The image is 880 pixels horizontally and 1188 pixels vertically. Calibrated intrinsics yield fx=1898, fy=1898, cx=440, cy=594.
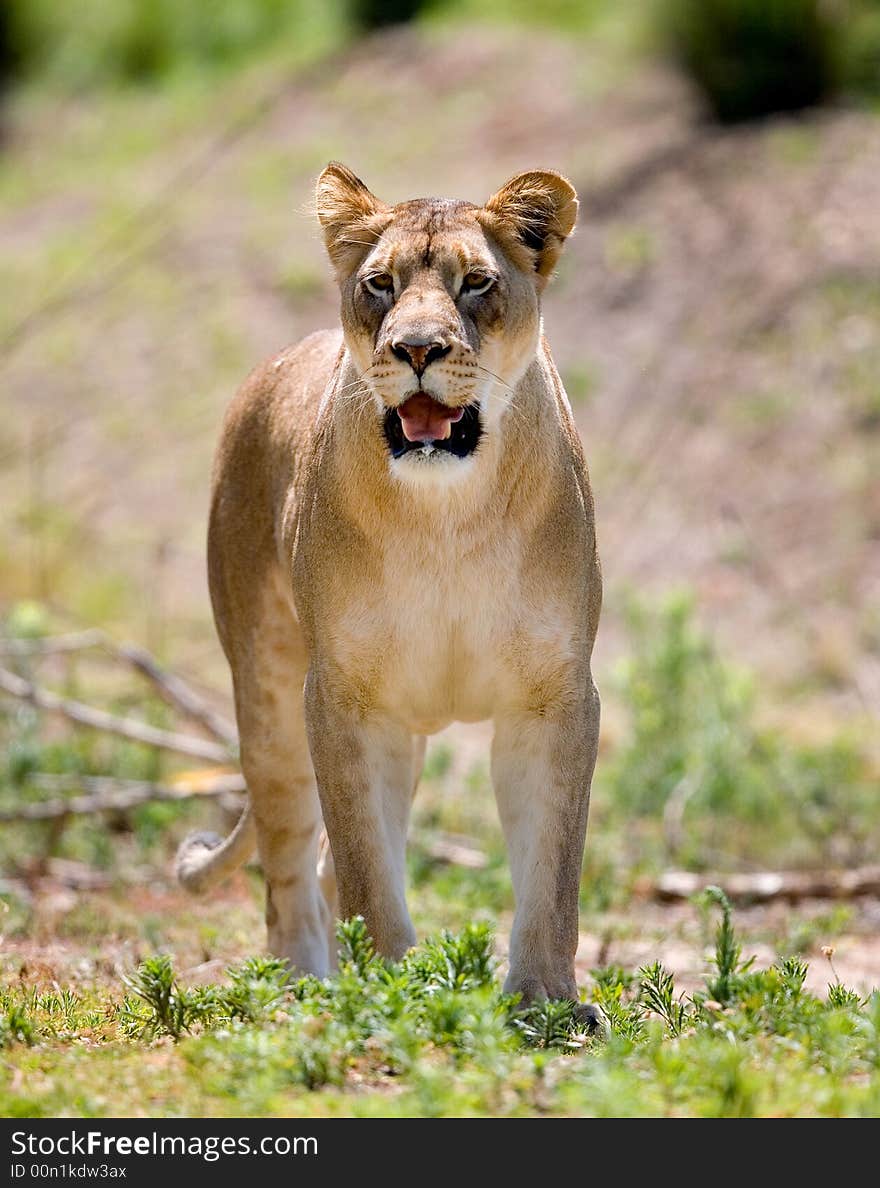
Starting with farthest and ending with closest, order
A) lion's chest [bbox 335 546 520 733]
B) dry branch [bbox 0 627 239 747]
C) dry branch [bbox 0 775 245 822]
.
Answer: dry branch [bbox 0 627 239 747]
dry branch [bbox 0 775 245 822]
lion's chest [bbox 335 546 520 733]

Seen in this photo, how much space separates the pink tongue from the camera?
4.65 m

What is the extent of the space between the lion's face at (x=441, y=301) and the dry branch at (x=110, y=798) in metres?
3.81

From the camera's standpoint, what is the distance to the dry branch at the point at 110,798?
28.0 feet

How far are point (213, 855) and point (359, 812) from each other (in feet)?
5.74

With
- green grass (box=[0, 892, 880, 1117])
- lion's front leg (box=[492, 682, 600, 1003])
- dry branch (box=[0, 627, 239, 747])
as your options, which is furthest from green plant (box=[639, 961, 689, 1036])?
dry branch (box=[0, 627, 239, 747])

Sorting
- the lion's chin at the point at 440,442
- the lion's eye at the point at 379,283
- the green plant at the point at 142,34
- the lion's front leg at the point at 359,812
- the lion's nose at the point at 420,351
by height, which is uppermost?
the green plant at the point at 142,34

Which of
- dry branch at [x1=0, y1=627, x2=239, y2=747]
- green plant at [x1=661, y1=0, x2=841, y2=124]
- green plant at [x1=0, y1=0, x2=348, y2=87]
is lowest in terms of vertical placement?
dry branch at [x1=0, y1=627, x2=239, y2=747]

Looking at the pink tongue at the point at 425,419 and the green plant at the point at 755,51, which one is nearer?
the pink tongue at the point at 425,419

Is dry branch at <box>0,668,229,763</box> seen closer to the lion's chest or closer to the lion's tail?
the lion's tail

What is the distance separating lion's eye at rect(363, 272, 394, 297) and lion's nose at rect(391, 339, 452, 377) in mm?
378

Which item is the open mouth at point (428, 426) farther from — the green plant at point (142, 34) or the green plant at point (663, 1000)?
the green plant at point (142, 34)

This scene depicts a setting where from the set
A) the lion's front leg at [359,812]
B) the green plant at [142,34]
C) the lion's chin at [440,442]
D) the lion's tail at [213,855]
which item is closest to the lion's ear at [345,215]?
the lion's chin at [440,442]

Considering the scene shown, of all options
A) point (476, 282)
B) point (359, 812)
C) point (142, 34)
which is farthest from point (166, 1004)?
point (142, 34)

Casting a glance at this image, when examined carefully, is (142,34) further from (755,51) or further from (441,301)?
(441,301)
